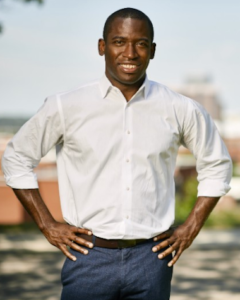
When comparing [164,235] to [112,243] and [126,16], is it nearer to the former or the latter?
[112,243]

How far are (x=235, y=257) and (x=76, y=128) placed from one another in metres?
6.85

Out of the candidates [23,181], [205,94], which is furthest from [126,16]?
[205,94]

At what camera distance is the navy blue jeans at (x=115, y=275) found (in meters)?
2.45

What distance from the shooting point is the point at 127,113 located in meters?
2.53

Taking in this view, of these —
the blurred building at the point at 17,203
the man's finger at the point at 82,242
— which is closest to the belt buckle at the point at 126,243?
the man's finger at the point at 82,242

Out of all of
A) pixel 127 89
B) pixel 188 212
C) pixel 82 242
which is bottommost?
pixel 188 212

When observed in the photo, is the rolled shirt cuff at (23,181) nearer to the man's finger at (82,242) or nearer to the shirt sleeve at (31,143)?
the shirt sleeve at (31,143)

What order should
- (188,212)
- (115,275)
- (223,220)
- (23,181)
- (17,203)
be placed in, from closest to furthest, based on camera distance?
(115,275)
(23,181)
(17,203)
(188,212)
(223,220)

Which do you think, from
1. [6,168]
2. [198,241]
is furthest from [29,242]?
[6,168]

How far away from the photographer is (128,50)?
8.19ft

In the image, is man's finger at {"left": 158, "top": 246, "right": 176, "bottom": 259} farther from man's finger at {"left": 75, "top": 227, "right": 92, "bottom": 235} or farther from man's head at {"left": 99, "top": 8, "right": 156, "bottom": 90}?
man's head at {"left": 99, "top": 8, "right": 156, "bottom": 90}

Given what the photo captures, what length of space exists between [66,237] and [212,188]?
2.05 feet

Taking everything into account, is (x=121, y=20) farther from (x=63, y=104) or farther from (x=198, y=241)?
(x=198, y=241)

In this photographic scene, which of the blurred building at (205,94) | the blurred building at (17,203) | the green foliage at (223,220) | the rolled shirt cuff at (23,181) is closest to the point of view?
the rolled shirt cuff at (23,181)
